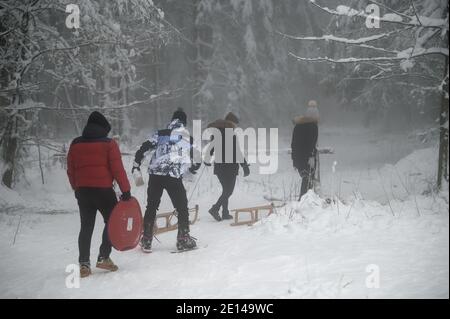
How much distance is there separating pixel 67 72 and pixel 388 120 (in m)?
24.1

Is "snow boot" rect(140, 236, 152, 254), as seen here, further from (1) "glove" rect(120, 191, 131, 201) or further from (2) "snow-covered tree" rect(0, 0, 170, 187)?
(2) "snow-covered tree" rect(0, 0, 170, 187)

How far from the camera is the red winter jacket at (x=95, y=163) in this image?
514 cm

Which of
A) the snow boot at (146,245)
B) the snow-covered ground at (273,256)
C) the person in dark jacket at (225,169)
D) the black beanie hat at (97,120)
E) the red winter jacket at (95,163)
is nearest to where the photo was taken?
the snow-covered ground at (273,256)

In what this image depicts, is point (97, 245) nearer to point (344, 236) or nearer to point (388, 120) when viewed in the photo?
point (344, 236)

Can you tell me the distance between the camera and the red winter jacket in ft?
16.9

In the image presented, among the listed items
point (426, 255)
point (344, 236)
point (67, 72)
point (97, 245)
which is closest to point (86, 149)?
point (97, 245)

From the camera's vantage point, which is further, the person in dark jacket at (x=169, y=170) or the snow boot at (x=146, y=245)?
the snow boot at (x=146, y=245)

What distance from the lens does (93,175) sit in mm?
5141

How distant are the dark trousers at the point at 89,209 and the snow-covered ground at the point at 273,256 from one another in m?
0.35

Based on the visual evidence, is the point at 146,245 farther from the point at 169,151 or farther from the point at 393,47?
the point at 393,47

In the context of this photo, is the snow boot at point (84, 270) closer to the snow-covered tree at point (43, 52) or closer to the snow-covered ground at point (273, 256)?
the snow-covered ground at point (273, 256)

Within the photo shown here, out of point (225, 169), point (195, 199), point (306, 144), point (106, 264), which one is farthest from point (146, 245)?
point (195, 199)

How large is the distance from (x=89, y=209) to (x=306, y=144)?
15.2 ft

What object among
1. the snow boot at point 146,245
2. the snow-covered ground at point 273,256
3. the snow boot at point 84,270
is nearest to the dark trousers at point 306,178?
the snow-covered ground at point 273,256
